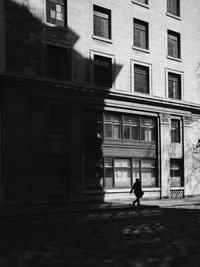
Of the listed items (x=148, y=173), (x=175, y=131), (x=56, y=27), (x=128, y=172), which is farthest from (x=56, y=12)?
(x=175, y=131)

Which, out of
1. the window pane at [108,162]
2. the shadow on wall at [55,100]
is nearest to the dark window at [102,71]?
the shadow on wall at [55,100]

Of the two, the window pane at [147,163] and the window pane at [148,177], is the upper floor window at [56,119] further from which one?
the window pane at [148,177]

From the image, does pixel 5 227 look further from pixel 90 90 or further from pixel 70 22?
pixel 70 22

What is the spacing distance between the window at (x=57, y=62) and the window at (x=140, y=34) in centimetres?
735

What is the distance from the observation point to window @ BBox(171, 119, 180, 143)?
39062 mm

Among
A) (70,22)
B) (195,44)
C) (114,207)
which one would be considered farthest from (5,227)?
(195,44)

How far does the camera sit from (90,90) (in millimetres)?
32031

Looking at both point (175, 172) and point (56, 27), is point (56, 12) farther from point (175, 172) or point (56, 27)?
point (175, 172)

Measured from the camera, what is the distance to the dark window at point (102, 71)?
33531 mm

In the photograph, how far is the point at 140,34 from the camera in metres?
37.0

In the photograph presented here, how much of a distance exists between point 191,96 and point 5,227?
1067 inches

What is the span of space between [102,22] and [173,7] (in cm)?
883

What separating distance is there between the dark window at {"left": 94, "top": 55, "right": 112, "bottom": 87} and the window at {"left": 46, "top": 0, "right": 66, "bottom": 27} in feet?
12.3

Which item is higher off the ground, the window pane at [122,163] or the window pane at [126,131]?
the window pane at [126,131]
